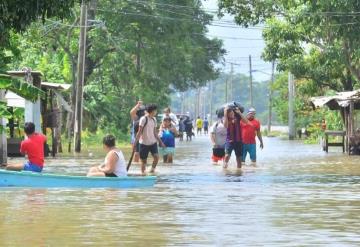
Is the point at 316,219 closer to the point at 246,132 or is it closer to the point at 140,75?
the point at 246,132

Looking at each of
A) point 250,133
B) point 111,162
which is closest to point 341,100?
point 250,133

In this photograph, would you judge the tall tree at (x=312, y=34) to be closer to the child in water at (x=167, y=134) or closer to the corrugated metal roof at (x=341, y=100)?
the corrugated metal roof at (x=341, y=100)

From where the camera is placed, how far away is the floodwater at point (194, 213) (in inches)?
478

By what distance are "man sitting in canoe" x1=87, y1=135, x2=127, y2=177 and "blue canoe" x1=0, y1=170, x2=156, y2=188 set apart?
22 centimetres

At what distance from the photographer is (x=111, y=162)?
63.0 ft

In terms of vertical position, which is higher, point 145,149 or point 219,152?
point 145,149

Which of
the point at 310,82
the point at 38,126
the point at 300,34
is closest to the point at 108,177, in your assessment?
the point at 38,126

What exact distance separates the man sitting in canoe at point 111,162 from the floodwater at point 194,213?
44 centimetres

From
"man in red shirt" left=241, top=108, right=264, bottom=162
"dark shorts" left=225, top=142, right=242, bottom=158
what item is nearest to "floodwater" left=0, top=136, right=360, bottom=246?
"dark shorts" left=225, top=142, right=242, bottom=158

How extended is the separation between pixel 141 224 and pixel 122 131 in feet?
142

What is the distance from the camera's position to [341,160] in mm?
34406

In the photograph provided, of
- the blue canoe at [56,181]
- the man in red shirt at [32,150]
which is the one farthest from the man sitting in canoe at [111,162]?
the man in red shirt at [32,150]

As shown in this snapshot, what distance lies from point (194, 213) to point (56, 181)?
4.71m

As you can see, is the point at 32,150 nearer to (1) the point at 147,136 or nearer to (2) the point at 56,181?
(2) the point at 56,181
